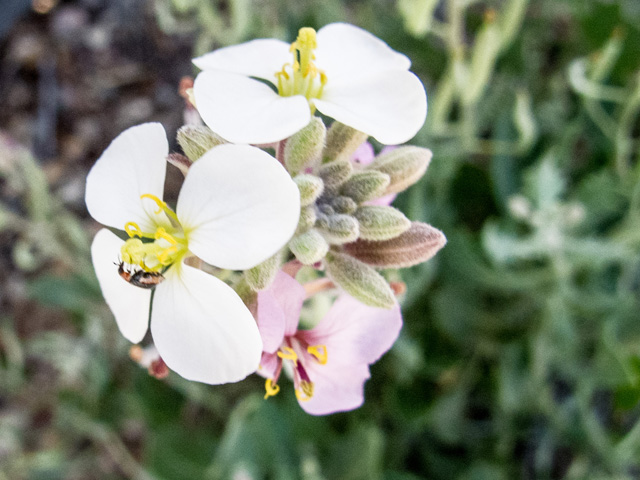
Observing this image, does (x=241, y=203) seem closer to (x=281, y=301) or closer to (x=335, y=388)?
(x=281, y=301)

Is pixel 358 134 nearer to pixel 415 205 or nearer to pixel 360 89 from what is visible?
pixel 360 89

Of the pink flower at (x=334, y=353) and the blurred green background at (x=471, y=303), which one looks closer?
the pink flower at (x=334, y=353)

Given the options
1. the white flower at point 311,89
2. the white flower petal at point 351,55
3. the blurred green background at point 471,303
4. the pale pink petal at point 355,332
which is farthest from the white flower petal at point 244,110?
the blurred green background at point 471,303

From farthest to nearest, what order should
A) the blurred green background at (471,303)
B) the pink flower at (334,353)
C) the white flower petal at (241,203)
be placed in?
the blurred green background at (471,303) < the pink flower at (334,353) < the white flower petal at (241,203)

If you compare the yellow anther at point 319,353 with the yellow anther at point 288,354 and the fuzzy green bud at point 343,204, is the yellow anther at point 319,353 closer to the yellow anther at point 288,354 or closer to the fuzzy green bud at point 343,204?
the yellow anther at point 288,354

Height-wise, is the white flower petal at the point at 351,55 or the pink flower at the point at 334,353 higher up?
the white flower petal at the point at 351,55

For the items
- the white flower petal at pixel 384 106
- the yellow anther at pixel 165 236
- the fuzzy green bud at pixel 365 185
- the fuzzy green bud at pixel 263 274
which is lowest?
the yellow anther at pixel 165 236

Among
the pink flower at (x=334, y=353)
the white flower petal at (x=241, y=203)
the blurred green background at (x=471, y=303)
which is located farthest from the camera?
the blurred green background at (x=471, y=303)
